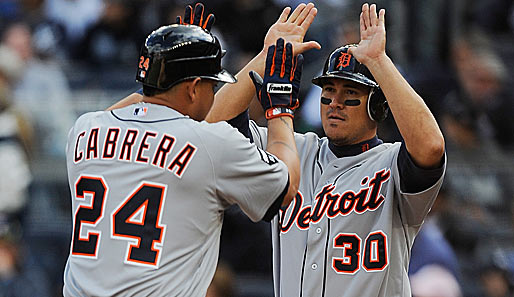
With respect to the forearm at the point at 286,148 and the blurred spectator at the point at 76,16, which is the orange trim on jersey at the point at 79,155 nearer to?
the forearm at the point at 286,148

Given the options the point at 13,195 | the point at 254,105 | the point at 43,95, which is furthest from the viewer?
the point at 43,95

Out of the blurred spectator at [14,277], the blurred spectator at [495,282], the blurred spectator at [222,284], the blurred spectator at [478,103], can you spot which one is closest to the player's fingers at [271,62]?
the blurred spectator at [222,284]

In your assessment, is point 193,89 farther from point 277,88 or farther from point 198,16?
point 198,16

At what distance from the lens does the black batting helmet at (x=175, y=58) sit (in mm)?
2939

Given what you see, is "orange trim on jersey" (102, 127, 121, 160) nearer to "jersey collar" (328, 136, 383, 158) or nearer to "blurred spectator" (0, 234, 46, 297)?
"jersey collar" (328, 136, 383, 158)

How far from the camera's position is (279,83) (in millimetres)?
3113

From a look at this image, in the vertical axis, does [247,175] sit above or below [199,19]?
below

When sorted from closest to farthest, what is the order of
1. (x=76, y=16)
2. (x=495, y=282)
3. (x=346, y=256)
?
(x=346, y=256) → (x=495, y=282) → (x=76, y=16)

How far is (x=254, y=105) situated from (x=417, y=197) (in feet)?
12.5

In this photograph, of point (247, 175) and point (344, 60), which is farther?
point (344, 60)

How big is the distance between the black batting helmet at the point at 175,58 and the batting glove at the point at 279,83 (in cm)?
19

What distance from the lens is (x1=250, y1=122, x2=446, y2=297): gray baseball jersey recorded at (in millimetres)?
3287

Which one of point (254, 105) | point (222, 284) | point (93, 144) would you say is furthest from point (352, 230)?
point (254, 105)

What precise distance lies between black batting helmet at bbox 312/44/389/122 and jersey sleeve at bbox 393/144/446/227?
0.28 m
